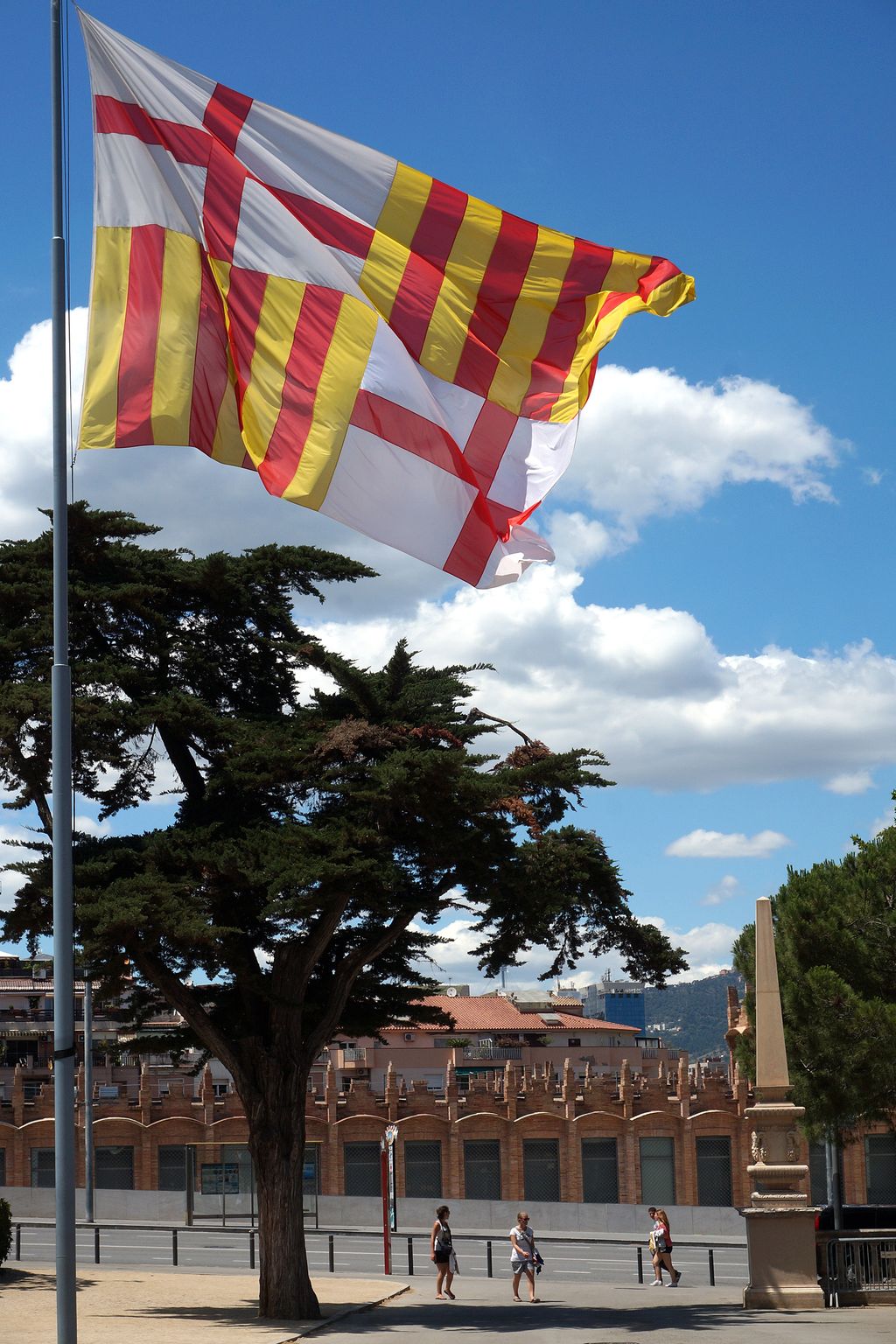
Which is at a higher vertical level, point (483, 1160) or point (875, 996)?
point (875, 996)

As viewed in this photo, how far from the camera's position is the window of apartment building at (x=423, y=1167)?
6825 cm

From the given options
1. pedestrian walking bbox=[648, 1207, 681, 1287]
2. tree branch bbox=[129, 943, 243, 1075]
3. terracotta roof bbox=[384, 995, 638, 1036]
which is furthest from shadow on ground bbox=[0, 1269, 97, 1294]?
terracotta roof bbox=[384, 995, 638, 1036]

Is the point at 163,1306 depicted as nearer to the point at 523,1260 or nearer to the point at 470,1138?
the point at 523,1260

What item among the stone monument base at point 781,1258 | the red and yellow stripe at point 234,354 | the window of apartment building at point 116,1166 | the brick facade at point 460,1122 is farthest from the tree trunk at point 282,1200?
the window of apartment building at point 116,1166

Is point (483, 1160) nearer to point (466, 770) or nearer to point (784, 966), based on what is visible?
point (784, 966)

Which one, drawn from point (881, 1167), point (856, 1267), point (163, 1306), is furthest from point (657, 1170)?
point (163, 1306)

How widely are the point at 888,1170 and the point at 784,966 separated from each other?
39.7 metres

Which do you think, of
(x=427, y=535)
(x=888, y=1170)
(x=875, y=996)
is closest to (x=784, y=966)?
(x=875, y=996)

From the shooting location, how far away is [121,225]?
42.3ft

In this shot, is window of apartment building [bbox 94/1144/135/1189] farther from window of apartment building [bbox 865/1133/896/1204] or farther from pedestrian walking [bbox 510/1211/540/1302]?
pedestrian walking [bbox 510/1211/540/1302]

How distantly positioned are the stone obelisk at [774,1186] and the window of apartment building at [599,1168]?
46198 mm

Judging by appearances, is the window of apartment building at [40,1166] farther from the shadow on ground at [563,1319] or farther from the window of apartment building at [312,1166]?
the shadow on ground at [563,1319]

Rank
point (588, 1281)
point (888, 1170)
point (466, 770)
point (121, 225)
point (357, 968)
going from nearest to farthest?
point (121, 225) < point (466, 770) < point (357, 968) < point (588, 1281) < point (888, 1170)

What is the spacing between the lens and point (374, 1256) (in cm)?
3947
